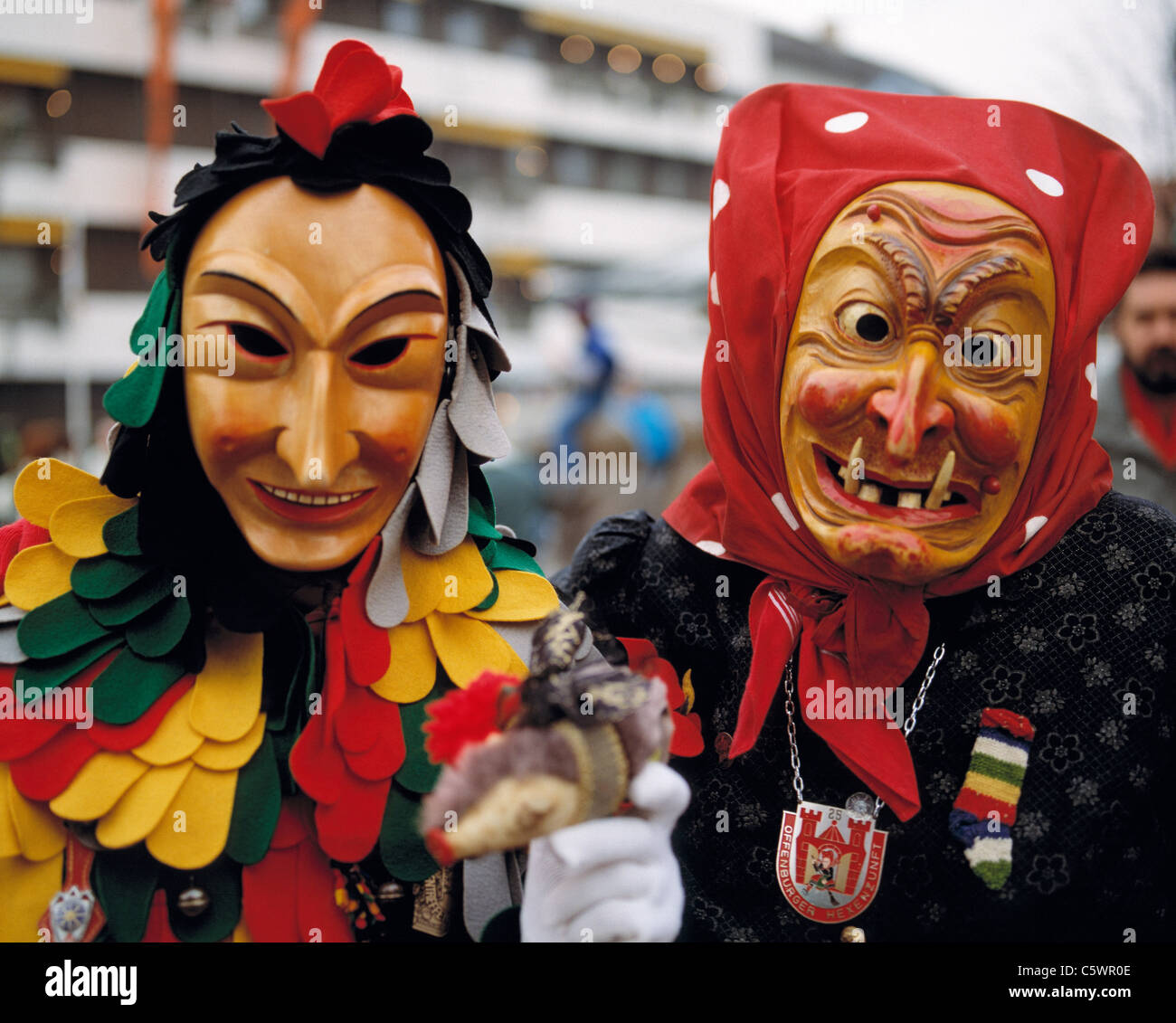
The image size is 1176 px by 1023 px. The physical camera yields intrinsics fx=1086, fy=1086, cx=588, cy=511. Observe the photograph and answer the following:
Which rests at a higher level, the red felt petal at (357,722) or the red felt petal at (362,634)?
the red felt petal at (362,634)

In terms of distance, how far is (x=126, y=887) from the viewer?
1.69 metres

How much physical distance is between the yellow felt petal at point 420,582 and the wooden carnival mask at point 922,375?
647 millimetres

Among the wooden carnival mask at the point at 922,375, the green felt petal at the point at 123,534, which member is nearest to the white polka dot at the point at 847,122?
the wooden carnival mask at the point at 922,375

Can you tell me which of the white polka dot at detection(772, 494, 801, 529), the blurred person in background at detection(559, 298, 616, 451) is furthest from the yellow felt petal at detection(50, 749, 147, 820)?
the blurred person in background at detection(559, 298, 616, 451)

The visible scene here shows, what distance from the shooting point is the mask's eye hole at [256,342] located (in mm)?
1699

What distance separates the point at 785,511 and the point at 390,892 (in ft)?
3.10

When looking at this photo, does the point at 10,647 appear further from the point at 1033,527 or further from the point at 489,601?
the point at 1033,527

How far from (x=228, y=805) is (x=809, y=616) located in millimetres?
1034

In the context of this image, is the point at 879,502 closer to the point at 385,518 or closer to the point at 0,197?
the point at 385,518

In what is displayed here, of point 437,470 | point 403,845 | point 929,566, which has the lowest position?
point 403,845

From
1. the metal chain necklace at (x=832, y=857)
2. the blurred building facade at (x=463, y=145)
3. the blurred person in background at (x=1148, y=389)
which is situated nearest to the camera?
the metal chain necklace at (x=832, y=857)

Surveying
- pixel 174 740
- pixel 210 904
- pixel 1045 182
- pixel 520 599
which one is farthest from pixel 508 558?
pixel 1045 182

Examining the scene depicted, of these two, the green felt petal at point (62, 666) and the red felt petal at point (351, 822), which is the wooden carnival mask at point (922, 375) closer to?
the red felt petal at point (351, 822)

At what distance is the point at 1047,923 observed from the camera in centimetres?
185
